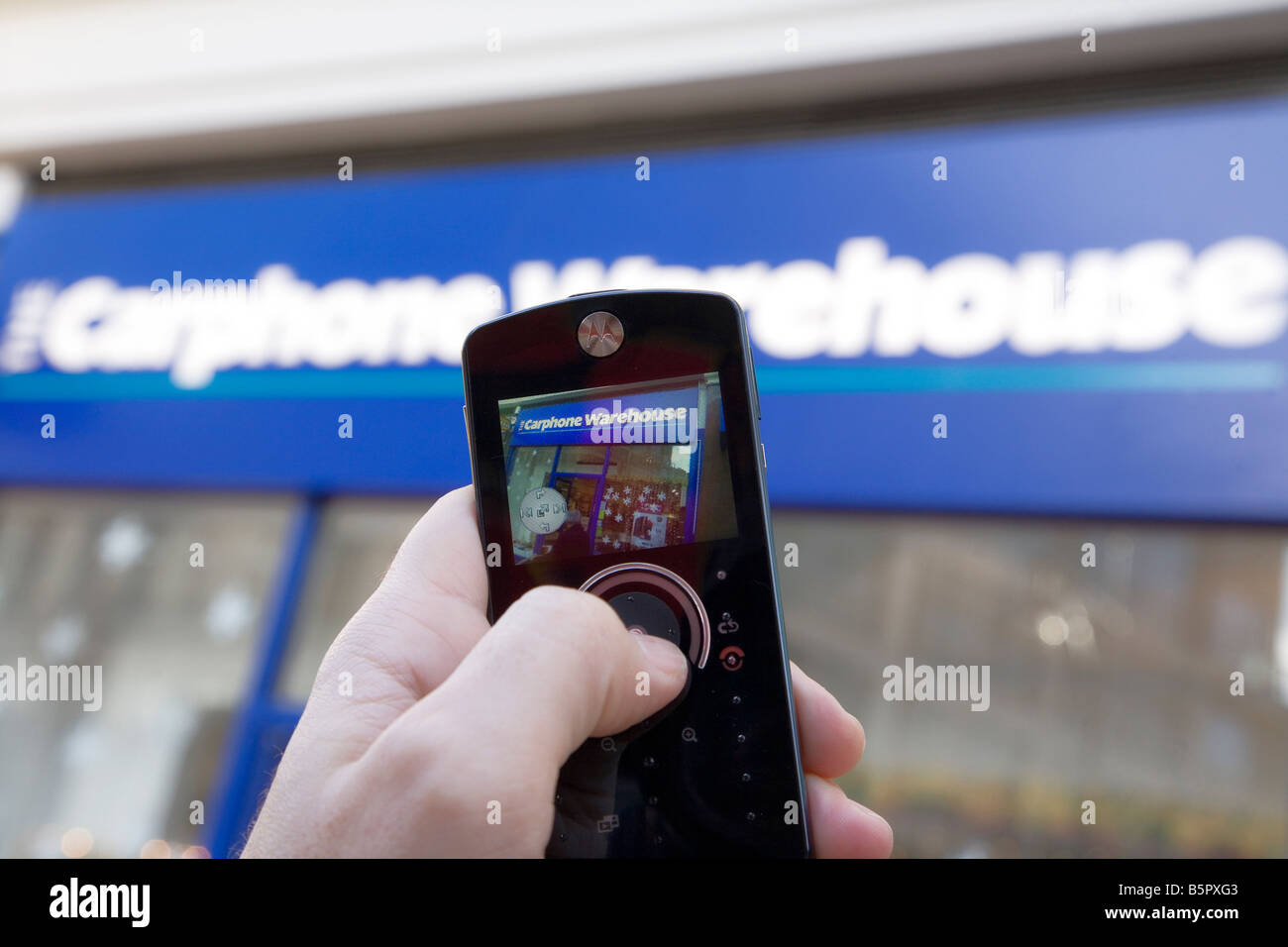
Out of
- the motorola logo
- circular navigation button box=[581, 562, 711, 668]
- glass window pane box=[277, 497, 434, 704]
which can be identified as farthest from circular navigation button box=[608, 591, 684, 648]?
glass window pane box=[277, 497, 434, 704]

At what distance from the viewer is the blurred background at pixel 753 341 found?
176 centimetres

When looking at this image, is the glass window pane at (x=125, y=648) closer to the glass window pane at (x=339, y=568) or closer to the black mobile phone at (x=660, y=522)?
the glass window pane at (x=339, y=568)

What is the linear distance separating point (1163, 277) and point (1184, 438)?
359 millimetres

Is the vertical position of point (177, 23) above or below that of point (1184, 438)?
above

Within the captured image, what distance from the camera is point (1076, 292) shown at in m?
1.87

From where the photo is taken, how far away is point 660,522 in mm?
652

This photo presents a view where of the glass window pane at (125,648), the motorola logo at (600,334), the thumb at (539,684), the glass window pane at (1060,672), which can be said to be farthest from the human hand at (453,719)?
the glass window pane at (125,648)

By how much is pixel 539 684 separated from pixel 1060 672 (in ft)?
5.58

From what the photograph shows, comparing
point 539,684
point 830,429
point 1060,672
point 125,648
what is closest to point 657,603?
point 539,684

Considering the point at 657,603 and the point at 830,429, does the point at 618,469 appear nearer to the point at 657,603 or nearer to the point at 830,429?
the point at 657,603

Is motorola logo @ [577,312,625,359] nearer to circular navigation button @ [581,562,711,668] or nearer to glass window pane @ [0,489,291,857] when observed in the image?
circular navigation button @ [581,562,711,668]
